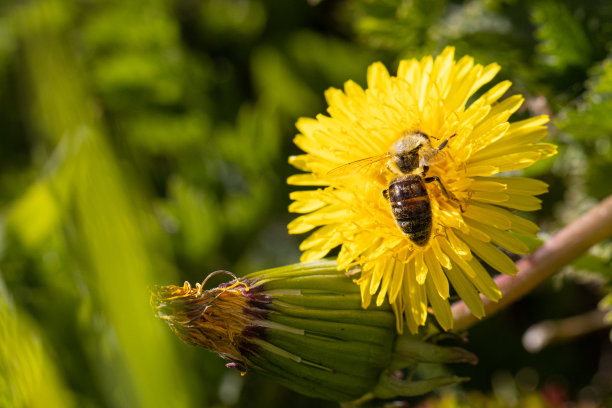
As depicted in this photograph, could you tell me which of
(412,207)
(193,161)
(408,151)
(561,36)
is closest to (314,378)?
(412,207)

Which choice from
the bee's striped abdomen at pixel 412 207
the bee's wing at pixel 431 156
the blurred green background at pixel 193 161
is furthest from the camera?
the blurred green background at pixel 193 161

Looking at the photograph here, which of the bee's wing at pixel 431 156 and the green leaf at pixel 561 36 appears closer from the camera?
the bee's wing at pixel 431 156

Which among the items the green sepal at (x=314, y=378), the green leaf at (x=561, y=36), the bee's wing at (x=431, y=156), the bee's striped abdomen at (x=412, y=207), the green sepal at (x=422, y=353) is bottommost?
the green sepal at (x=314, y=378)

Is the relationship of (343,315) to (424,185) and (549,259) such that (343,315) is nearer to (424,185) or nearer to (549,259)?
(424,185)

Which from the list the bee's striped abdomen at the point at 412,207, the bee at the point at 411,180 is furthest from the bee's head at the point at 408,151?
the bee's striped abdomen at the point at 412,207

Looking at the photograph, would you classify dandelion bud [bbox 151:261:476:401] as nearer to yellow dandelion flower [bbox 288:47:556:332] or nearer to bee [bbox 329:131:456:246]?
yellow dandelion flower [bbox 288:47:556:332]

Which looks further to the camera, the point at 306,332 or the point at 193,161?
the point at 193,161

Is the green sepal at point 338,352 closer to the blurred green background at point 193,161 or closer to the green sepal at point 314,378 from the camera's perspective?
the green sepal at point 314,378

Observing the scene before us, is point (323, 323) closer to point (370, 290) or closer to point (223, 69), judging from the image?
point (370, 290)
